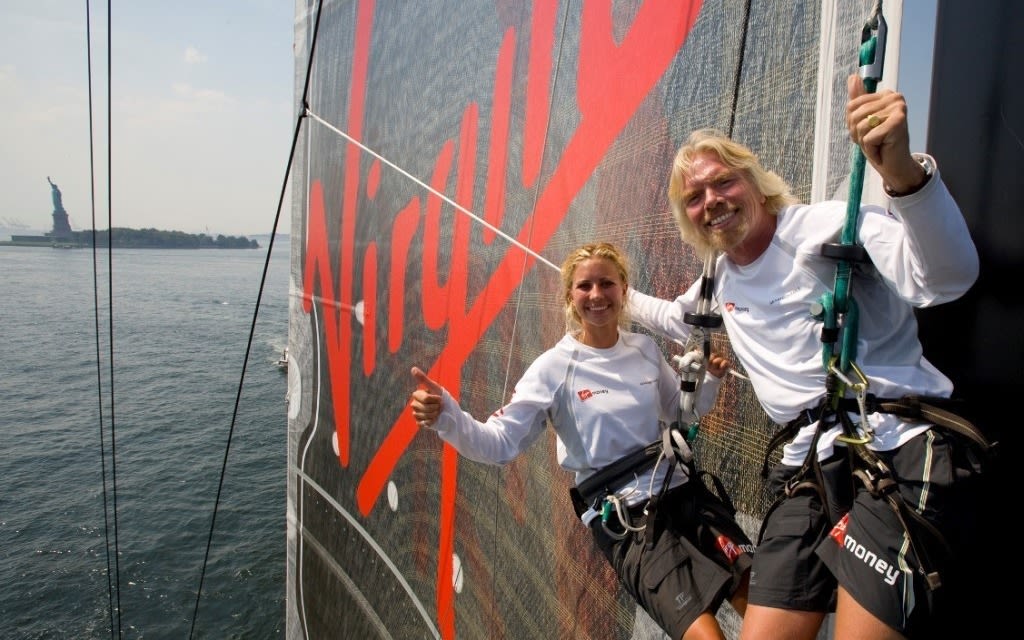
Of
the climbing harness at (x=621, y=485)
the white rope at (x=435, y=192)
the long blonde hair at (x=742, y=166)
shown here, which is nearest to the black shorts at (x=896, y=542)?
the climbing harness at (x=621, y=485)

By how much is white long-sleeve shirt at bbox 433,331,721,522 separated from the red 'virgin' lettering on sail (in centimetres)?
68

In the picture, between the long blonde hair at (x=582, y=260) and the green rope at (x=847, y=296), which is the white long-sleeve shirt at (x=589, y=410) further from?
the green rope at (x=847, y=296)

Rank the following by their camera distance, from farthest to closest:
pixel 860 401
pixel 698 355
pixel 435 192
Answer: pixel 435 192 → pixel 698 355 → pixel 860 401

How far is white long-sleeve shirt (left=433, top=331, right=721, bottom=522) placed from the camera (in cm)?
113

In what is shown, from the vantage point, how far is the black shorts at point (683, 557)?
38.9 inches

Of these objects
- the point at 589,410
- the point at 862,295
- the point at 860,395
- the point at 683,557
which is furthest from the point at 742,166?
the point at 683,557

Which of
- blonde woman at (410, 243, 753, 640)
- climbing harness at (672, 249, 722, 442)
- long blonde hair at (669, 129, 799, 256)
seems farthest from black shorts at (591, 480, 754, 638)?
long blonde hair at (669, 129, 799, 256)

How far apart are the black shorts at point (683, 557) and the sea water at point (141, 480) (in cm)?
439

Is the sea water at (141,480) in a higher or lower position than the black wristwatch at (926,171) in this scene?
lower

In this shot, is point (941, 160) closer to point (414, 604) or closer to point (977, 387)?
point (977, 387)

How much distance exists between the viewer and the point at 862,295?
2.73 ft

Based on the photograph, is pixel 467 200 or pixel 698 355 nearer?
pixel 698 355

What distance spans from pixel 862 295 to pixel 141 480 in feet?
51.9

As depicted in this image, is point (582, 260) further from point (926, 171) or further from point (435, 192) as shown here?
point (435, 192)
